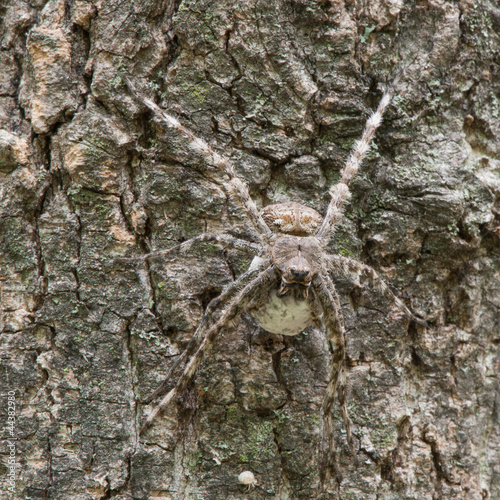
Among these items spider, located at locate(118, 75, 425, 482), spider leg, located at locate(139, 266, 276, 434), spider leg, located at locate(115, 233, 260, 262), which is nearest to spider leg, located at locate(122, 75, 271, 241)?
spider, located at locate(118, 75, 425, 482)

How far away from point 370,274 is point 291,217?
596mm

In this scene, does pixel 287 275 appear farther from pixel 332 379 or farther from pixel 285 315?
pixel 332 379

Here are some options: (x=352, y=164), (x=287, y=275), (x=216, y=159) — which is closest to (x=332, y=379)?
(x=287, y=275)

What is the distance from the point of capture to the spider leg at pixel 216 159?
2.73m

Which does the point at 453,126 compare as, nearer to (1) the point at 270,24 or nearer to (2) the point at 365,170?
(2) the point at 365,170

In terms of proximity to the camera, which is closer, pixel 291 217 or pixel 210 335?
pixel 210 335

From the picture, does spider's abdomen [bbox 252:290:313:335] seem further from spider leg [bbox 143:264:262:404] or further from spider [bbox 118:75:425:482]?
spider leg [bbox 143:264:262:404]

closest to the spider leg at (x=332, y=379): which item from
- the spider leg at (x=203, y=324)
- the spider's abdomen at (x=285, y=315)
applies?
the spider's abdomen at (x=285, y=315)

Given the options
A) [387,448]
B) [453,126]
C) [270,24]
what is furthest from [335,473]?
[270,24]

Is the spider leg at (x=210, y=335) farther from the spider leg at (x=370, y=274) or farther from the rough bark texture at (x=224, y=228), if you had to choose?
the spider leg at (x=370, y=274)

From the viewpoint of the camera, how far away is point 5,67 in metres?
2.81

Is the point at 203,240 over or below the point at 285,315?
over

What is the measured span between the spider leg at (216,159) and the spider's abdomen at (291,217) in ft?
0.19

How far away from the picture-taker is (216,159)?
2779mm
